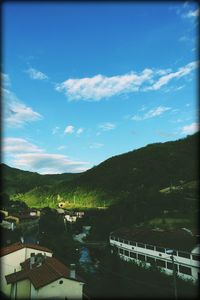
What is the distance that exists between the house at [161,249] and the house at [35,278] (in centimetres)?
961

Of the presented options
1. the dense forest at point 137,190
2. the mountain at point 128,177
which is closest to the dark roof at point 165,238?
the dense forest at point 137,190

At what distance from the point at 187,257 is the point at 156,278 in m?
3.69

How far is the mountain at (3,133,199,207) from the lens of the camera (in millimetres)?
109188

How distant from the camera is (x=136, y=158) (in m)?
140

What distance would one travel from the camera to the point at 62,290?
73.0ft

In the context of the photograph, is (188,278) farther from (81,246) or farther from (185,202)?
(185,202)

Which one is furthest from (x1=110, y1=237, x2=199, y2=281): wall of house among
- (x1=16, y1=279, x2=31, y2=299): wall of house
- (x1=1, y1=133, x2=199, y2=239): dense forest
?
(x1=1, y1=133, x2=199, y2=239): dense forest

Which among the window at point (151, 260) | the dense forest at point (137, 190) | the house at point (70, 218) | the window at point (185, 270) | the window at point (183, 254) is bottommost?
the window at point (151, 260)

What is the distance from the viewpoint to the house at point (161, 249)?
30.7m

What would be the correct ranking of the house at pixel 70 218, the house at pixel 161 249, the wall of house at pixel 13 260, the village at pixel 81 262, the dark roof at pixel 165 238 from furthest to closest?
the house at pixel 70 218, the dark roof at pixel 165 238, the house at pixel 161 249, the wall of house at pixel 13 260, the village at pixel 81 262

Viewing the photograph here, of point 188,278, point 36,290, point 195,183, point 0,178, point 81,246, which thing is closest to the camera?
point 0,178

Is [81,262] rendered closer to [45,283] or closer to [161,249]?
[161,249]

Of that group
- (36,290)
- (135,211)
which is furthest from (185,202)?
(36,290)

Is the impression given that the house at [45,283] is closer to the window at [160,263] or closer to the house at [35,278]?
the house at [35,278]
